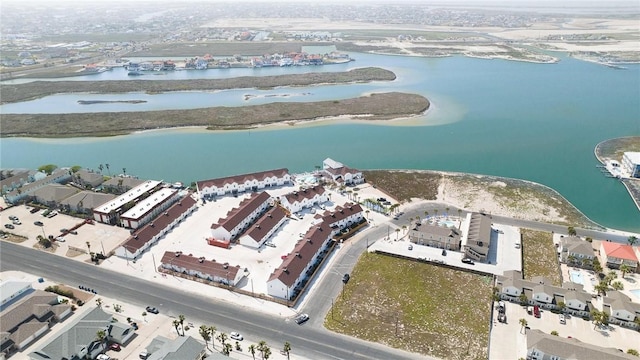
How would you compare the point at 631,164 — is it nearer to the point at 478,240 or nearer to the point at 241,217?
the point at 478,240

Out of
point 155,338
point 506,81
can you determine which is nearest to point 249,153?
point 155,338

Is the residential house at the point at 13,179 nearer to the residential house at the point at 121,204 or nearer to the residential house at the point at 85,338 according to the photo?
the residential house at the point at 121,204

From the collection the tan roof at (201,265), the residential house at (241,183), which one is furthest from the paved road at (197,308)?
the residential house at (241,183)

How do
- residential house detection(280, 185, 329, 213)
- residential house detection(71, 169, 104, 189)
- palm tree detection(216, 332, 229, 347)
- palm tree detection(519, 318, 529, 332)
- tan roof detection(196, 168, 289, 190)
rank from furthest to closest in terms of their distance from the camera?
residential house detection(71, 169, 104, 189) < tan roof detection(196, 168, 289, 190) < residential house detection(280, 185, 329, 213) < palm tree detection(519, 318, 529, 332) < palm tree detection(216, 332, 229, 347)

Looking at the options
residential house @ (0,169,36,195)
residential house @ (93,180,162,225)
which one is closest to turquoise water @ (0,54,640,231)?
residential house @ (93,180,162,225)

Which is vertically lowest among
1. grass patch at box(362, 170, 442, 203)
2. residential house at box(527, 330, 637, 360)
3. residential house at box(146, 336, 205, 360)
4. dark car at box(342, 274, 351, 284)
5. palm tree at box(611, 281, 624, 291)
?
palm tree at box(611, 281, 624, 291)

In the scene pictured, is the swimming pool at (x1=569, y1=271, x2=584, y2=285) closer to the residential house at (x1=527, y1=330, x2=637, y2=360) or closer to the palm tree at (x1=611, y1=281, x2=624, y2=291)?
the palm tree at (x1=611, y1=281, x2=624, y2=291)
